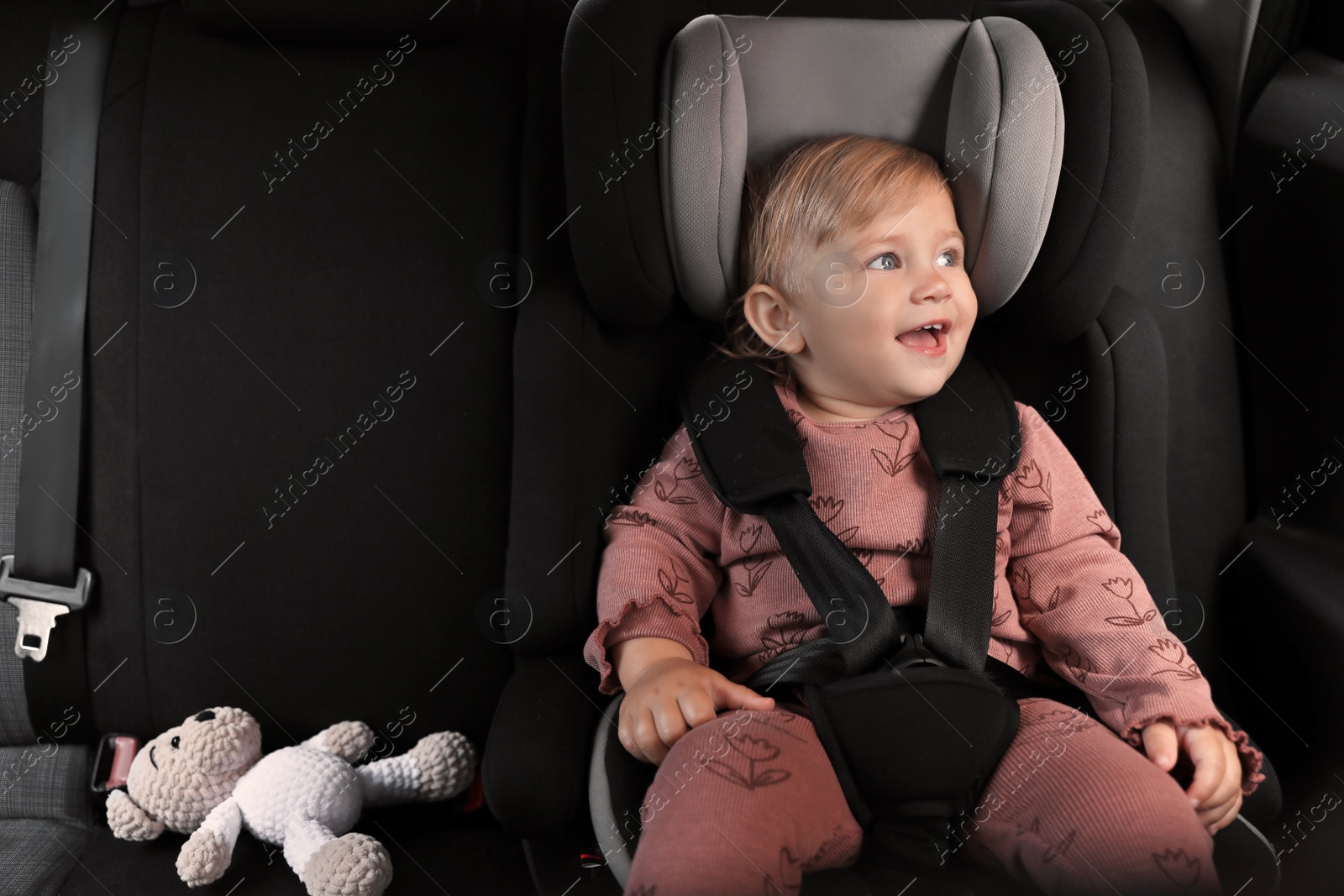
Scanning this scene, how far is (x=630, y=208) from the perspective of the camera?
1.14 metres

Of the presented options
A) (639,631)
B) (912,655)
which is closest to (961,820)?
(912,655)

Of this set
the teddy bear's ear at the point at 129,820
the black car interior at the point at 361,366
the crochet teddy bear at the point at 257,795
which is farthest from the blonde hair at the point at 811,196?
the teddy bear's ear at the point at 129,820

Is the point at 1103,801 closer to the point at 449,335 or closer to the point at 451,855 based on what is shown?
the point at 451,855

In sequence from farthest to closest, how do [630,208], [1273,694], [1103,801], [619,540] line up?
[1273,694]
[619,540]
[630,208]
[1103,801]

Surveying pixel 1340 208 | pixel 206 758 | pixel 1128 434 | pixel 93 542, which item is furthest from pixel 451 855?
pixel 1340 208

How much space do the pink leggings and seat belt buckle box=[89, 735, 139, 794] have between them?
0.84 meters

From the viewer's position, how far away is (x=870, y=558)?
4.01 ft

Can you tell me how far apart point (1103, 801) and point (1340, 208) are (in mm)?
804

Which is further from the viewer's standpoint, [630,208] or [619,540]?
[619,540]

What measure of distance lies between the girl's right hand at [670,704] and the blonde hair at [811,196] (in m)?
0.41

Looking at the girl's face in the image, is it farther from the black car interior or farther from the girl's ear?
the black car interior

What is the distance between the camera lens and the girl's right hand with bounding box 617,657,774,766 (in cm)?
105

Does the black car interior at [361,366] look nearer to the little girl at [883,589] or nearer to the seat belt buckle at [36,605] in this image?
the seat belt buckle at [36,605]

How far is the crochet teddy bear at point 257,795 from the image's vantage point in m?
1.20
